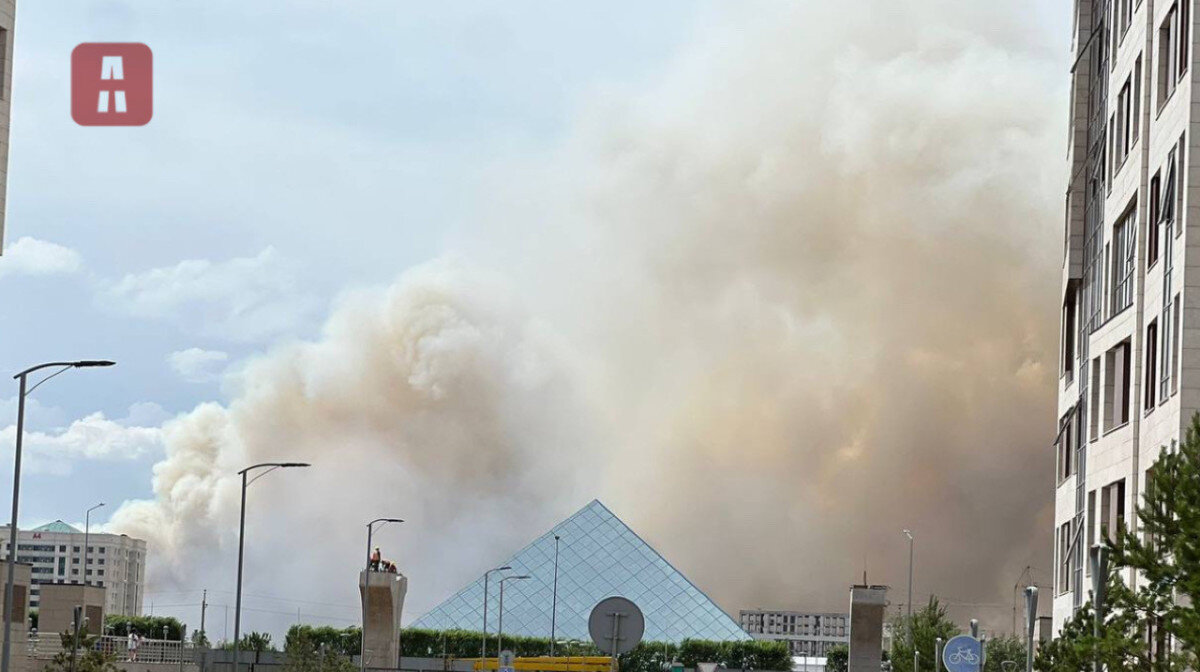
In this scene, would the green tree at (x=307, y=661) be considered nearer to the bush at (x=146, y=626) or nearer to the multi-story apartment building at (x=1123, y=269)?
the multi-story apartment building at (x=1123, y=269)

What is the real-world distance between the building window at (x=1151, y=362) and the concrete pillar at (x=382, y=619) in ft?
178

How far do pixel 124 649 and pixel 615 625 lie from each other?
7045cm

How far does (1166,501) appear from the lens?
32312 mm

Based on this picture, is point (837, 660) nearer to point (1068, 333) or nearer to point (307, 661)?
point (307, 661)

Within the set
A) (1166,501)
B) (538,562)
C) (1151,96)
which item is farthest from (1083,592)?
(538,562)

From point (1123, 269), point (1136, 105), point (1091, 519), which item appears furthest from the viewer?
point (1091, 519)

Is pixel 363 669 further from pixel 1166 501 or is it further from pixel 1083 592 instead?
pixel 1166 501

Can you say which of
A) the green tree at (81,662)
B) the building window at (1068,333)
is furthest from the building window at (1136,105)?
the green tree at (81,662)

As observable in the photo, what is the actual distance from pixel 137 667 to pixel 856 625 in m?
31.6

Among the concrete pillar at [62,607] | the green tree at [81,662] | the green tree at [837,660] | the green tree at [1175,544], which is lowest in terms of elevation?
the green tree at [837,660]

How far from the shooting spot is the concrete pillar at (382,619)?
A: 9744cm

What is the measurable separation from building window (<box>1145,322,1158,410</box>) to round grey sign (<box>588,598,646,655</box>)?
29.0 metres

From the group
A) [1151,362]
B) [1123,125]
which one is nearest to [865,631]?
[1123,125]

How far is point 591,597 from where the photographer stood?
19838 cm
